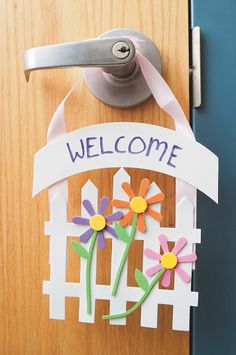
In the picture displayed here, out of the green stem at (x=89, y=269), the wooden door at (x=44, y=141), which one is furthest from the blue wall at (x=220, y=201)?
the green stem at (x=89, y=269)

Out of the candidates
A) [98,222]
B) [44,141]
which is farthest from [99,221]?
[44,141]

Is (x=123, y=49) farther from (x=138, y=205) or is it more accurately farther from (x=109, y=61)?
(x=138, y=205)

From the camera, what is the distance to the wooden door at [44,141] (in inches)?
Answer: 17.2

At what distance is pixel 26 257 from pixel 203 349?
24cm

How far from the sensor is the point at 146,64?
0.41m

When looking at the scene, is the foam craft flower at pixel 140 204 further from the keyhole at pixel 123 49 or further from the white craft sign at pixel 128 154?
the keyhole at pixel 123 49

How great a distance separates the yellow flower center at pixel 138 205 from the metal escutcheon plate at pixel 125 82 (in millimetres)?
117

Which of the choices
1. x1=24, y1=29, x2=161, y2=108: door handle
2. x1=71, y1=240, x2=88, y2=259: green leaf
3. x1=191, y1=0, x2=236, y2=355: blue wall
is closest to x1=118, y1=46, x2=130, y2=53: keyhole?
x1=24, y1=29, x2=161, y2=108: door handle

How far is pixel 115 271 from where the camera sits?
41 centimetres

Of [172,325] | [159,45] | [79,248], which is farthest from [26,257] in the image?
[159,45]

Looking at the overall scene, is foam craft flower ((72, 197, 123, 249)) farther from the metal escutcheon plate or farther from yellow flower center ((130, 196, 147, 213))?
the metal escutcheon plate

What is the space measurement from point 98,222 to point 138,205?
0.05 metres

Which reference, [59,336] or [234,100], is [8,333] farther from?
[234,100]

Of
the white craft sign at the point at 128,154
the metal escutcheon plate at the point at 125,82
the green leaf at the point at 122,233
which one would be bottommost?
the green leaf at the point at 122,233
